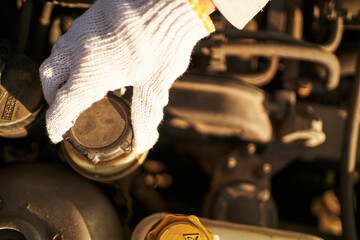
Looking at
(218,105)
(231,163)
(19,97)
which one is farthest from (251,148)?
(19,97)

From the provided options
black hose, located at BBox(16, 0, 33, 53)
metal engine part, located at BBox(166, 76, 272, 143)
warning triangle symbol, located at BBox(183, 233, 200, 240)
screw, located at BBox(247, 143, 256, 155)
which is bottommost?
screw, located at BBox(247, 143, 256, 155)

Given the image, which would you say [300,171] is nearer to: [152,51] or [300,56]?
[300,56]

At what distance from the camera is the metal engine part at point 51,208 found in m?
0.75

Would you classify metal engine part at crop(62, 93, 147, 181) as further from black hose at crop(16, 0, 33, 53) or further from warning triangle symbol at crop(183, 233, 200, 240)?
black hose at crop(16, 0, 33, 53)

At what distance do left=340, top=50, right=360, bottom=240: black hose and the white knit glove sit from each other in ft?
2.26

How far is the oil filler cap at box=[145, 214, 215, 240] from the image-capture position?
2.29ft

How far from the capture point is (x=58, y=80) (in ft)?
2.47

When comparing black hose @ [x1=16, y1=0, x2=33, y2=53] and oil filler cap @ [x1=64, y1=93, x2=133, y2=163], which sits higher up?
black hose @ [x1=16, y1=0, x2=33, y2=53]

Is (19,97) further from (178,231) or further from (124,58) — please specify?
(178,231)

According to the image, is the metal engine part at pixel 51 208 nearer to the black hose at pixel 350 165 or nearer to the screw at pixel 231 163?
the screw at pixel 231 163

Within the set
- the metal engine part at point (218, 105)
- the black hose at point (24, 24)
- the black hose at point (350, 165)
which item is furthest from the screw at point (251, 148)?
the black hose at point (24, 24)

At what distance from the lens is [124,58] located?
2.39 ft

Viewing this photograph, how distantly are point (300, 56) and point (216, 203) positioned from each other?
0.62m

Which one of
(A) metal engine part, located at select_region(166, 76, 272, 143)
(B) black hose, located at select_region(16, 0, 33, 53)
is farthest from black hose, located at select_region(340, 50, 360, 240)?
(B) black hose, located at select_region(16, 0, 33, 53)
